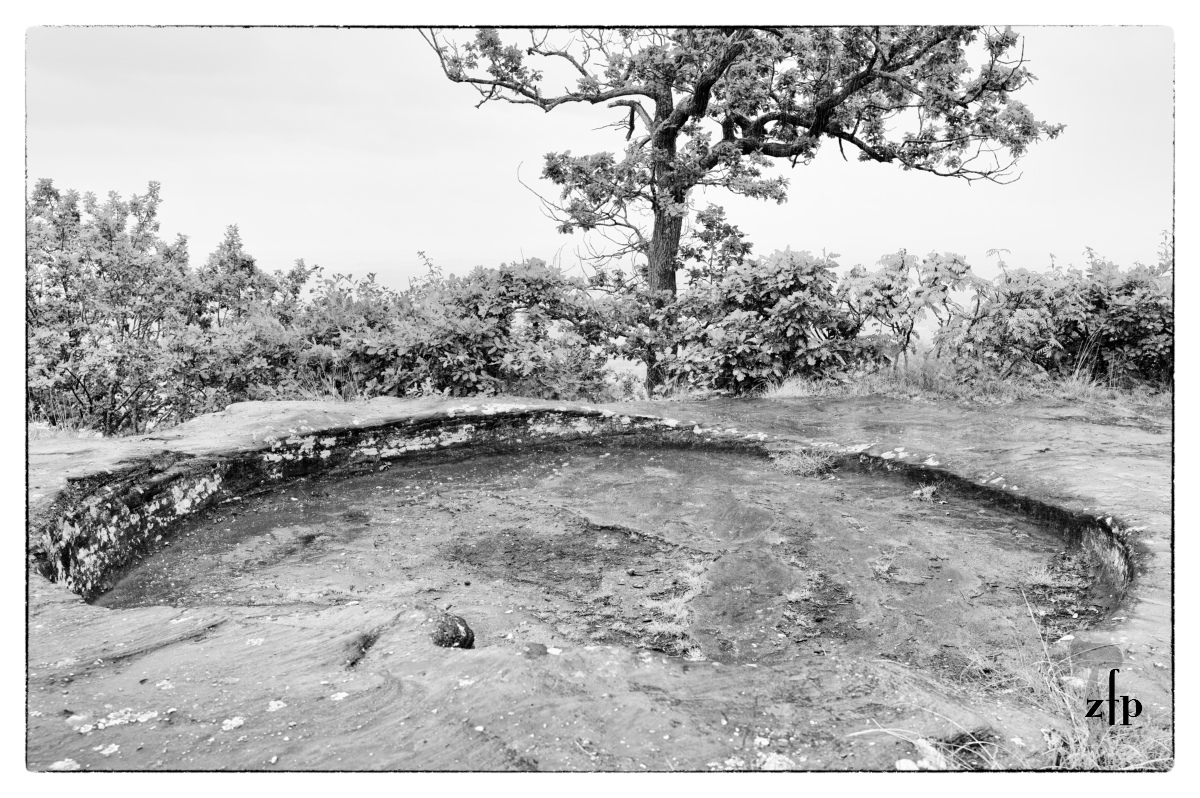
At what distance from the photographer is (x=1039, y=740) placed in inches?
103

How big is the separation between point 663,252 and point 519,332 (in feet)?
12.1

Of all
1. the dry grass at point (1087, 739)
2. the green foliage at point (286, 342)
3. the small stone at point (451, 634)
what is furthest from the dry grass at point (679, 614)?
the green foliage at point (286, 342)

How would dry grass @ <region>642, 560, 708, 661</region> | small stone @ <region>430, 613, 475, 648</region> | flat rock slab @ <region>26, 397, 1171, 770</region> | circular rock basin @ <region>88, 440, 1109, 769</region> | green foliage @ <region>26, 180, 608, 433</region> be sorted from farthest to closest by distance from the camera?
green foliage @ <region>26, 180, 608, 433</region>, dry grass @ <region>642, 560, 708, 661</region>, small stone @ <region>430, 613, 475, 648</region>, circular rock basin @ <region>88, 440, 1109, 769</region>, flat rock slab @ <region>26, 397, 1171, 770</region>

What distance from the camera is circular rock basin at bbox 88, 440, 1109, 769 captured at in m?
2.63

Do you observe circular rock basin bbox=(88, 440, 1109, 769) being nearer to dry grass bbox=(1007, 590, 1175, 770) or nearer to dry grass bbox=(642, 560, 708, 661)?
dry grass bbox=(642, 560, 708, 661)

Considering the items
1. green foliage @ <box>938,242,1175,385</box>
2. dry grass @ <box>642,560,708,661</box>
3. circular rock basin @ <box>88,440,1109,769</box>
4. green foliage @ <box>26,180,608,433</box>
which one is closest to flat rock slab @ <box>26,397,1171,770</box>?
circular rock basin @ <box>88,440,1109,769</box>

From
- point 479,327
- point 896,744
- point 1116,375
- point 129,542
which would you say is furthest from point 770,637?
point 1116,375

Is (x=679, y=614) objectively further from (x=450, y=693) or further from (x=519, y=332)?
(x=519, y=332)

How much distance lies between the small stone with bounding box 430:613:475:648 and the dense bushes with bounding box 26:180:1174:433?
450 cm

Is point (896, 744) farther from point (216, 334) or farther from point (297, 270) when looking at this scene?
point (297, 270)

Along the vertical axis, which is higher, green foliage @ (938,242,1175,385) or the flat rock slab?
green foliage @ (938,242,1175,385)

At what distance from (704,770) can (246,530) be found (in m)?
3.44

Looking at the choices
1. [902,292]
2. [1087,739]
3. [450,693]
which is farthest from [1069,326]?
[450,693]

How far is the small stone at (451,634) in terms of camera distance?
326 centimetres
